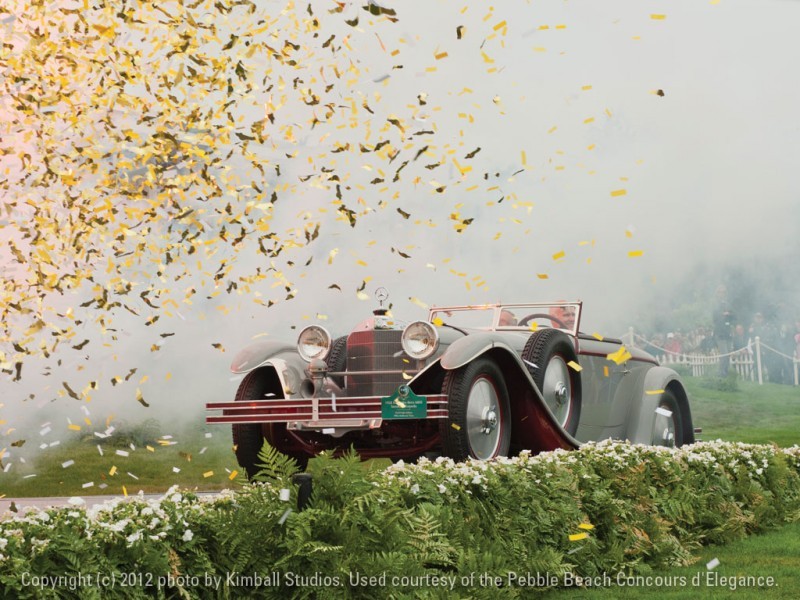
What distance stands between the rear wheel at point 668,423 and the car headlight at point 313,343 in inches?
124

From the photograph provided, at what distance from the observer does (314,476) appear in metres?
3.40

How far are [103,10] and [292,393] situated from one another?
129 inches

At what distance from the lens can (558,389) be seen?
6.96 meters

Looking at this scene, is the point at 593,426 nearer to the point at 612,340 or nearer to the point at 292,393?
the point at 612,340

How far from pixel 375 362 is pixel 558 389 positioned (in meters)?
1.38

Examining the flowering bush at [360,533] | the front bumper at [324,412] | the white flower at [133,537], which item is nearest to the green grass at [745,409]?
the front bumper at [324,412]

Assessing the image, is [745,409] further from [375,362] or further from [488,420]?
[488,420]

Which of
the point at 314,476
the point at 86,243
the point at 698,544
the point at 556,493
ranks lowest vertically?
the point at 698,544

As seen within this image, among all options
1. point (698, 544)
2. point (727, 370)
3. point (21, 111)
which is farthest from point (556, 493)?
point (727, 370)

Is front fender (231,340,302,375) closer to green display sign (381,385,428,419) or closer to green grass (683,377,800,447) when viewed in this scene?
green display sign (381,385,428,419)

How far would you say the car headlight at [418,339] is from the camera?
6.48 meters

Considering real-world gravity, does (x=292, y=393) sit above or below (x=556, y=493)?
above

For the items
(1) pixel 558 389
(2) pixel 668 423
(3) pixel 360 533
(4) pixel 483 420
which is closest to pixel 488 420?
(4) pixel 483 420

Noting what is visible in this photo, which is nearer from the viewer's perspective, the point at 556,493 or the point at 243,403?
the point at 556,493
